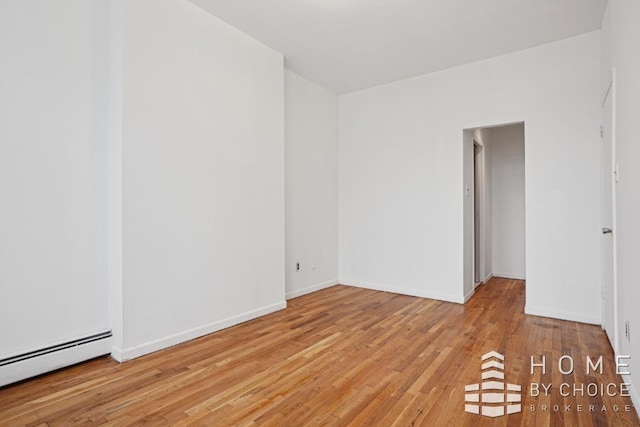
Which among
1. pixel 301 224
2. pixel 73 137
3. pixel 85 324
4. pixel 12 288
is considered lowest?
pixel 85 324

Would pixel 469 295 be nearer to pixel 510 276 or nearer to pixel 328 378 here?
pixel 510 276

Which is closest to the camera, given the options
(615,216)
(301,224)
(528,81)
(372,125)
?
(615,216)

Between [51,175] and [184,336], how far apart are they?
1642mm

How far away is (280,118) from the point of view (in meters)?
4.02

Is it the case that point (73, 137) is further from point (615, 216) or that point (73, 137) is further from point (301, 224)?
point (615, 216)

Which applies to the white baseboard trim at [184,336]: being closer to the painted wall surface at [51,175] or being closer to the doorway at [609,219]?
the painted wall surface at [51,175]

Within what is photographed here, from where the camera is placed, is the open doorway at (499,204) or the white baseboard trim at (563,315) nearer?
the white baseboard trim at (563,315)

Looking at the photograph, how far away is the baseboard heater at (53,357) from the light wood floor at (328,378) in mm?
62

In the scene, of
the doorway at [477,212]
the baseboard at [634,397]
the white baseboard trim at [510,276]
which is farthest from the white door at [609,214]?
the white baseboard trim at [510,276]

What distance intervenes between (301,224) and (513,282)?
11.5 ft

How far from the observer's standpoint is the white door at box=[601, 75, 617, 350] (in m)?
2.66

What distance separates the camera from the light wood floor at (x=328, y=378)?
6.32ft

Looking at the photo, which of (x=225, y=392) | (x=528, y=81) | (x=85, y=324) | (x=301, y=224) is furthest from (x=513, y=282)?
(x=85, y=324)

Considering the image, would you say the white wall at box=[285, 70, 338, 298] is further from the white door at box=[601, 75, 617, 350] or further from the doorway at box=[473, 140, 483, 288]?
the white door at box=[601, 75, 617, 350]
